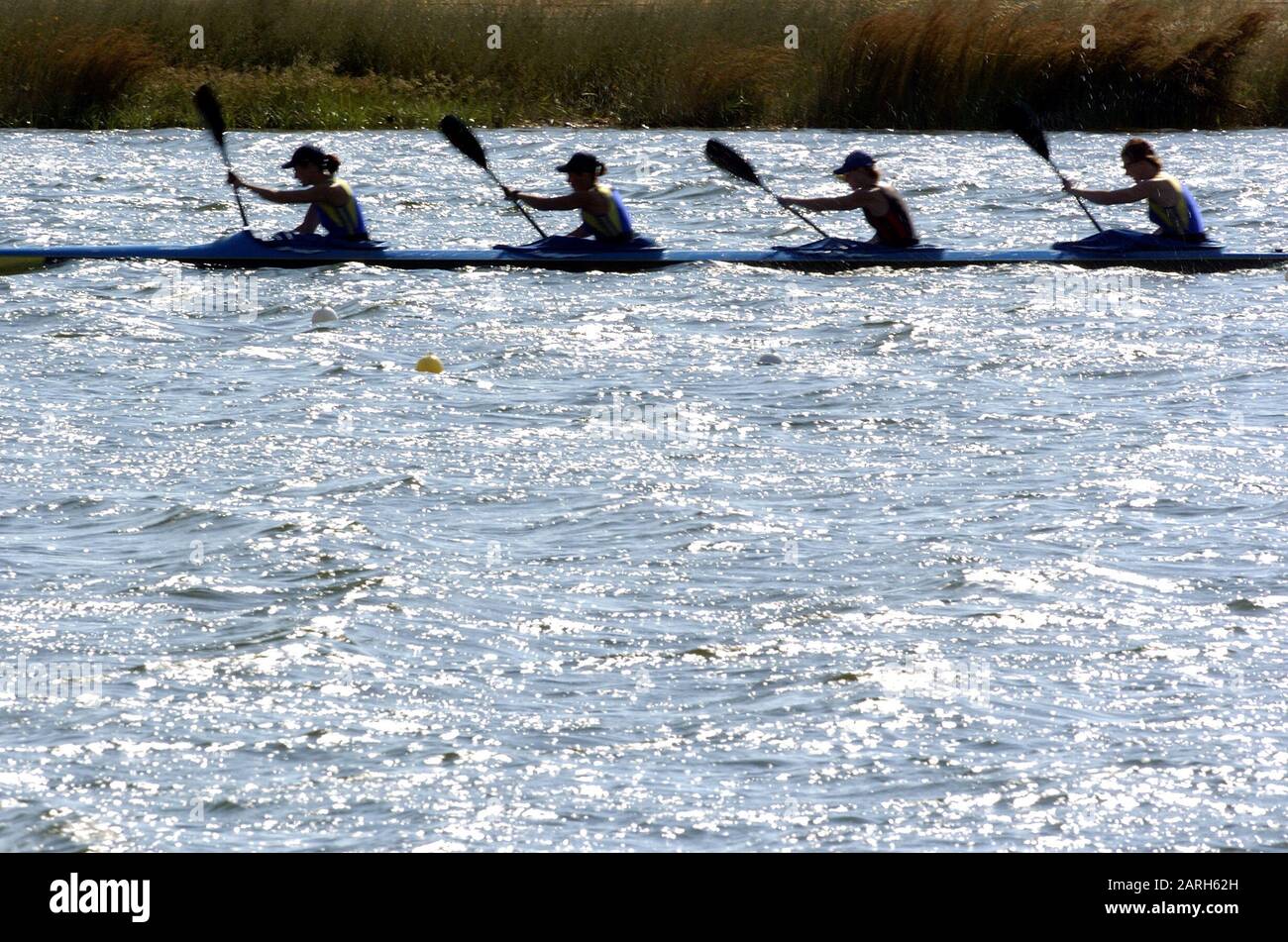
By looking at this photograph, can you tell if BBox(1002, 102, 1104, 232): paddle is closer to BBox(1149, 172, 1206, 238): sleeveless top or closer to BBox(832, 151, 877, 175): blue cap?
BBox(1149, 172, 1206, 238): sleeveless top

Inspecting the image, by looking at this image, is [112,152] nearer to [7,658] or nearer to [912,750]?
[7,658]

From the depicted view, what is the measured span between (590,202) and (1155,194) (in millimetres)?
4450

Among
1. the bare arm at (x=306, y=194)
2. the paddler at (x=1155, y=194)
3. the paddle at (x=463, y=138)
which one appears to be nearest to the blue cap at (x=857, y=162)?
the paddler at (x=1155, y=194)

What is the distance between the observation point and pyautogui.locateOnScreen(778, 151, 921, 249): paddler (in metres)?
15.0

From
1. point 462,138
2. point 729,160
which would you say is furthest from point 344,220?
point 729,160

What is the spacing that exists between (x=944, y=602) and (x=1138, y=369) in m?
5.25

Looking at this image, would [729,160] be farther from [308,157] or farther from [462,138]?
[308,157]

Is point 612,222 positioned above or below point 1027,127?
below

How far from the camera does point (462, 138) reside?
637 inches

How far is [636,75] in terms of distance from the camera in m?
26.2

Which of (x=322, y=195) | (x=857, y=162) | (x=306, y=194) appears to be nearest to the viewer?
(x=857, y=162)

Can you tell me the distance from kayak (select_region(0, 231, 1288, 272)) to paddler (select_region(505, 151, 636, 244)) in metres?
0.14
